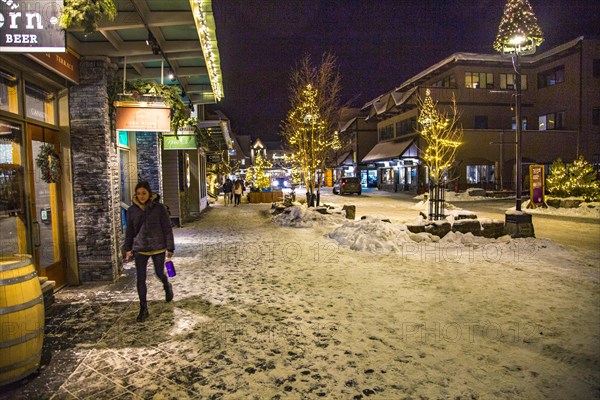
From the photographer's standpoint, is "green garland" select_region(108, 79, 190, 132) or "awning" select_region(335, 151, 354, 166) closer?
"green garland" select_region(108, 79, 190, 132)

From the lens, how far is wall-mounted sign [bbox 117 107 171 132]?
7352mm

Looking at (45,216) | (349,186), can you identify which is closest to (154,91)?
(45,216)

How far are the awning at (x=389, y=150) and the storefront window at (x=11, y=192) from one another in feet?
113

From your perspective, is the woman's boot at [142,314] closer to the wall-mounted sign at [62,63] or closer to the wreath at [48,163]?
the wreath at [48,163]

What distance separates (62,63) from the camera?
6.23 meters

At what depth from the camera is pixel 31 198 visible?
5773 mm

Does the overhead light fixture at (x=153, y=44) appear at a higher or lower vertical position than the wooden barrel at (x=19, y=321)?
higher

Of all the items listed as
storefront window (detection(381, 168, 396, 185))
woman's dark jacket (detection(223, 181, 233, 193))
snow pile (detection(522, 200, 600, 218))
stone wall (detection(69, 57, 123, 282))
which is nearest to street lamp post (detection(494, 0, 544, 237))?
snow pile (detection(522, 200, 600, 218))

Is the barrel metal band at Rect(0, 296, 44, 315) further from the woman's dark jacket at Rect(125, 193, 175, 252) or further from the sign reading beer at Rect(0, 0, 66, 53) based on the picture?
the sign reading beer at Rect(0, 0, 66, 53)

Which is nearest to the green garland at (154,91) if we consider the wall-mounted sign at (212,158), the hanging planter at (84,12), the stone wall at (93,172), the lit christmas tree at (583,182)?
the stone wall at (93,172)

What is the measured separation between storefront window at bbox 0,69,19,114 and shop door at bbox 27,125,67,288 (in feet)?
1.31

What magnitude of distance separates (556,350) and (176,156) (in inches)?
547

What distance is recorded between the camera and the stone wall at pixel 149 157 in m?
11.8

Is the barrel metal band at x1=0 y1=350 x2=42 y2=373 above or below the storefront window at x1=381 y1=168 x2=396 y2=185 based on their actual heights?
below
